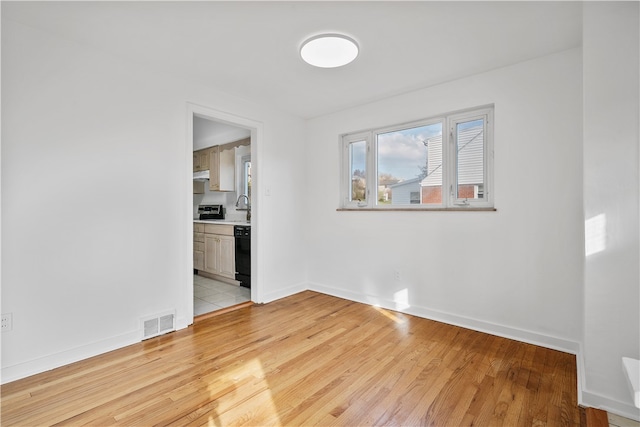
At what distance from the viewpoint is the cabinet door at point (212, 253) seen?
4566mm

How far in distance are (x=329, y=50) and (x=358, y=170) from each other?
5.67 feet

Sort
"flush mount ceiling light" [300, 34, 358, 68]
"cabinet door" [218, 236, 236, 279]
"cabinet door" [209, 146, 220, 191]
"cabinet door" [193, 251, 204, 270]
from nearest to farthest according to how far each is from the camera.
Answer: "flush mount ceiling light" [300, 34, 358, 68], "cabinet door" [218, 236, 236, 279], "cabinet door" [193, 251, 204, 270], "cabinet door" [209, 146, 220, 191]

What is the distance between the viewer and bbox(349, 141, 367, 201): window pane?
372cm

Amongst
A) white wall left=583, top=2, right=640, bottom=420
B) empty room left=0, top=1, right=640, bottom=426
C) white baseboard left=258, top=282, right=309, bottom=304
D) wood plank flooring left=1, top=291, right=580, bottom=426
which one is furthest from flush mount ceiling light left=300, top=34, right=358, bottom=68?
white baseboard left=258, top=282, right=309, bottom=304

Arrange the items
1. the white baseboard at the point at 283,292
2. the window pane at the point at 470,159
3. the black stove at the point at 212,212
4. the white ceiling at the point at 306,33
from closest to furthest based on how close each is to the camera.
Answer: the white ceiling at the point at 306,33
the window pane at the point at 470,159
the white baseboard at the point at 283,292
the black stove at the point at 212,212

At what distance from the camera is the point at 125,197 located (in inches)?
98.0

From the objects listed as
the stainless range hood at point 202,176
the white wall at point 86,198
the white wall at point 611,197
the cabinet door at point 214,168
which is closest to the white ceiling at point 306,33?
the white wall at point 86,198

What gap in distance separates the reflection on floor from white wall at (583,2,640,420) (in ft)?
10.5

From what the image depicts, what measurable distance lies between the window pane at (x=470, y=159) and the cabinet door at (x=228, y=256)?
2.99 m

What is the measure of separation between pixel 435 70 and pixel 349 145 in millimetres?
1382

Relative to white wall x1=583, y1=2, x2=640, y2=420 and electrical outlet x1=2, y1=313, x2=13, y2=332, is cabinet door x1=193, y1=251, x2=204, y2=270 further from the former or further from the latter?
white wall x1=583, y1=2, x2=640, y2=420

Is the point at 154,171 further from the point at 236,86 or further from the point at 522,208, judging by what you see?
the point at 522,208

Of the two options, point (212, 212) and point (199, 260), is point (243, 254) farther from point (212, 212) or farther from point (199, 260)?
point (212, 212)

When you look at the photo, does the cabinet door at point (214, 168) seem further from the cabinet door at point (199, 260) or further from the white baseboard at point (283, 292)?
the white baseboard at point (283, 292)
